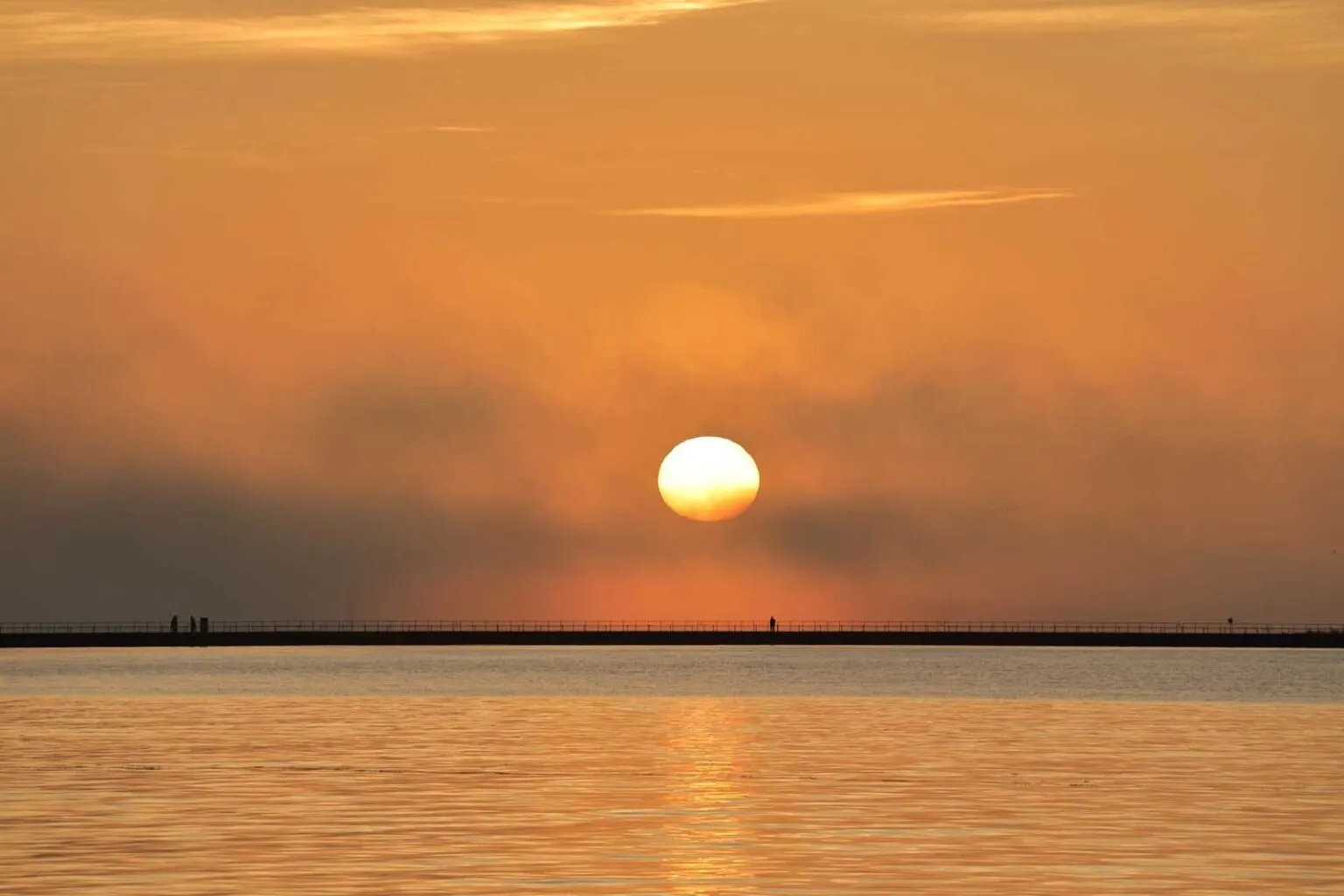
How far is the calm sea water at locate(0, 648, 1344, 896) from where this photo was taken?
34594mm

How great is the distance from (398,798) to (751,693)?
6596 cm

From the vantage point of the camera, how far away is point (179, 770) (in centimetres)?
5412

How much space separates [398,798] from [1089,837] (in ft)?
47.8

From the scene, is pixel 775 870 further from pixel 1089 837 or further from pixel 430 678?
pixel 430 678

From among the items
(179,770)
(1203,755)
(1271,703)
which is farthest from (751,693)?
(179,770)

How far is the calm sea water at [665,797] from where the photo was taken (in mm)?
34594

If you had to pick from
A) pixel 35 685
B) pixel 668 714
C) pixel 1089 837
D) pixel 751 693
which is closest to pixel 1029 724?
pixel 668 714

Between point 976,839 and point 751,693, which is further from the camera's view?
point 751,693

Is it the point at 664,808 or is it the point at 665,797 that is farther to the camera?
the point at 665,797

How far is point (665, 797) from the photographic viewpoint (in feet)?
156

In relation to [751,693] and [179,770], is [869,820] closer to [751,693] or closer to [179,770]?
[179,770]

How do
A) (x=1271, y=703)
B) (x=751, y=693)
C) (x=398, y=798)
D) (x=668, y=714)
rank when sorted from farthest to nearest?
(x=751, y=693) → (x=1271, y=703) → (x=668, y=714) → (x=398, y=798)

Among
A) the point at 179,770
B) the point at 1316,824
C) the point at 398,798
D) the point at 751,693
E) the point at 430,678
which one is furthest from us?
the point at 430,678

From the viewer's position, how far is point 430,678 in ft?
460
